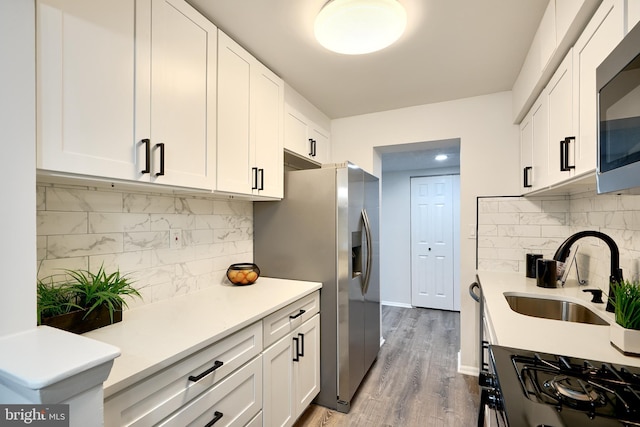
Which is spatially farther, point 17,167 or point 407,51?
point 407,51

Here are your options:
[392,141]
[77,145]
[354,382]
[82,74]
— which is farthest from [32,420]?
[392,141]

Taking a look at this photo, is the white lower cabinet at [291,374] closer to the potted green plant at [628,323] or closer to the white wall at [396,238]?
the potted green plant at [628,323]

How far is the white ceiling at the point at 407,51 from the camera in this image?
A: 5.00 feet

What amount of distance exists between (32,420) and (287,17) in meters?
1.82

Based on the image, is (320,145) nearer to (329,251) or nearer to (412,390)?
(329,251)

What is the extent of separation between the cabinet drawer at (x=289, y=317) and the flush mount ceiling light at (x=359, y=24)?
1.47 m

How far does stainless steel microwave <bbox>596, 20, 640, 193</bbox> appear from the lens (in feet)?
2.20

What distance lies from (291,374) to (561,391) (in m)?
1.37

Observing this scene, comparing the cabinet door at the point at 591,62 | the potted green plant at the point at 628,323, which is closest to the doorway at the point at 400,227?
the cabinet door at the point at 591,62

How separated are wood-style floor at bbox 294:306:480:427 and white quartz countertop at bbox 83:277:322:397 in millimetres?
949

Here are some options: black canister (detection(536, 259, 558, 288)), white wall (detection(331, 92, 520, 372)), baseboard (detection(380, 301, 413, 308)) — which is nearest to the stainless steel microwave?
black canister (detection(536, 259, 558, 288))

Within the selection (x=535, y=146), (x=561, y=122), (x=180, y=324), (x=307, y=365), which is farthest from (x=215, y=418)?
(x=535, y=146)

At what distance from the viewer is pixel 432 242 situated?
4.54m

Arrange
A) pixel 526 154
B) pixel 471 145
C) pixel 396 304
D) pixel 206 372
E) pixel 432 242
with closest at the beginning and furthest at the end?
pixel 206 372 < pixel 526 154 < pixel 471 145 < pixel 432 242 < pixel 396 304
